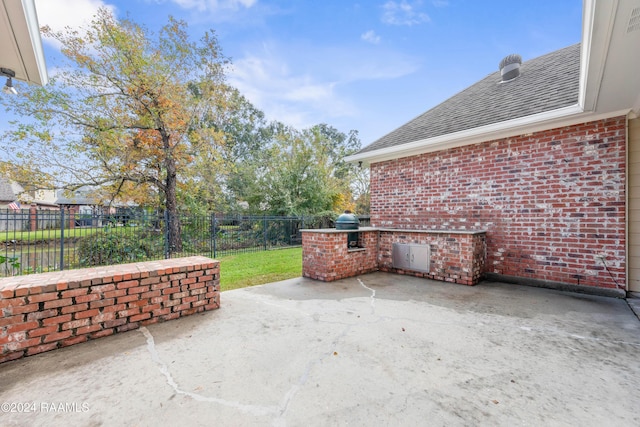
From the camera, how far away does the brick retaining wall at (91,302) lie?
7.48 feet

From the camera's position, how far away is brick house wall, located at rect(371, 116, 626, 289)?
4156mm

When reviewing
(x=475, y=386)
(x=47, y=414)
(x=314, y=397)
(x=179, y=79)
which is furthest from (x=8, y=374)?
(x=179, y=79)

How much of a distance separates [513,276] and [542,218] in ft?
3.82

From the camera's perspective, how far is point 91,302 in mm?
2605

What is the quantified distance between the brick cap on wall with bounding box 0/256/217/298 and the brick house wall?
507 cm

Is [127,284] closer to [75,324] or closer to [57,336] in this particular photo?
[75,324]

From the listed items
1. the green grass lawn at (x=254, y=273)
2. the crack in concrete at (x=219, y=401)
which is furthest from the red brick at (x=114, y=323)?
the green grass lawn at (x=254, y=273)

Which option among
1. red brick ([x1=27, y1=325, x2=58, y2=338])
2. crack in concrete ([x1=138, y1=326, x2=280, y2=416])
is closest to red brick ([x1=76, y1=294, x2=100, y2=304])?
red brick ([x1=27, y1=325, x2=58, y2=338])

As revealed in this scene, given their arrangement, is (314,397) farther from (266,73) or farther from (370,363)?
(266,73)

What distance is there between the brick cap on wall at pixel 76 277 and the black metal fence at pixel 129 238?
4218 mm

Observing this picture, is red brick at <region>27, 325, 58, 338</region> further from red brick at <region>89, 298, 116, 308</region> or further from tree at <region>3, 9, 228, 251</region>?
tree at <region>3, 9, 228, 251</region>

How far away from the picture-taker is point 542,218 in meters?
4.68

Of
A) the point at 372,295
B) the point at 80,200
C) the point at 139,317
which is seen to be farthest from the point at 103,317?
the point at 80,200

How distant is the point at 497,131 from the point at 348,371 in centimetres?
501
